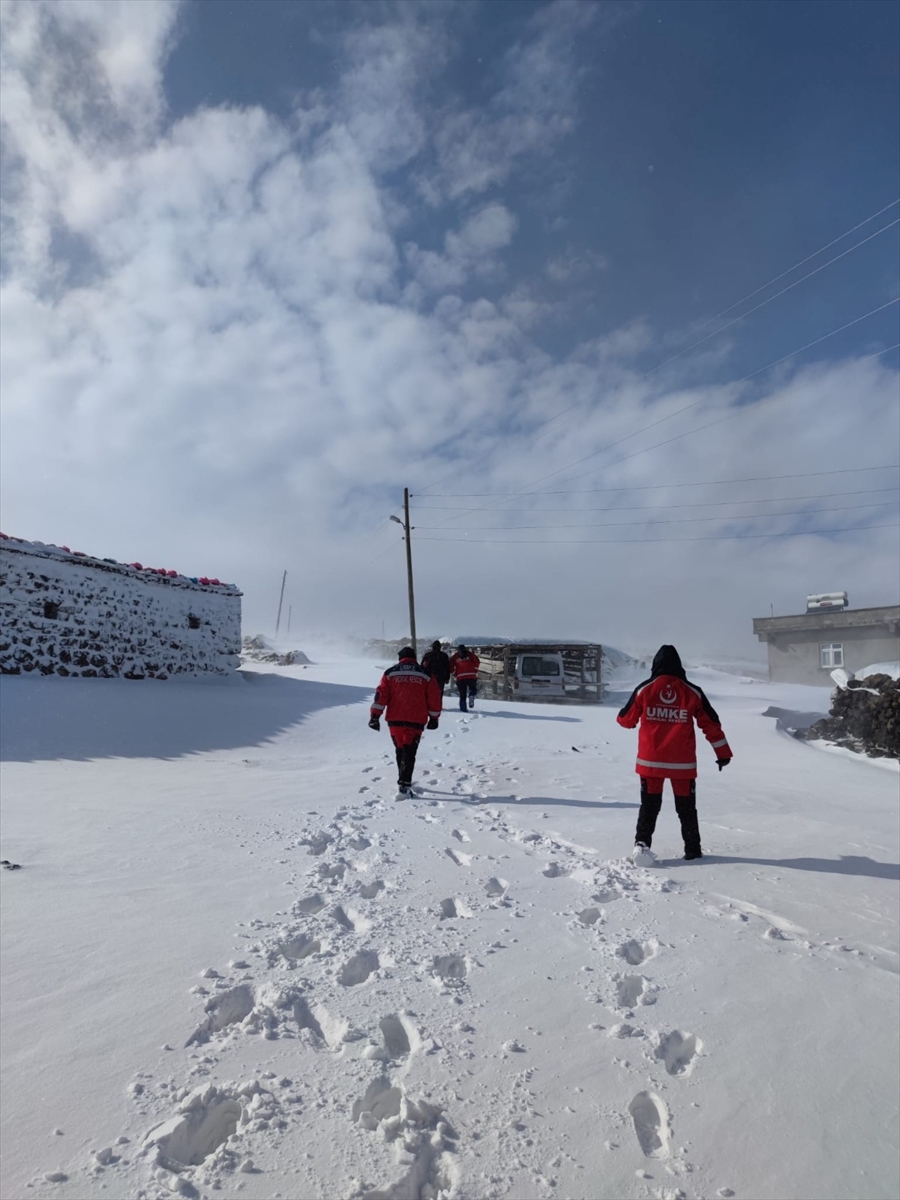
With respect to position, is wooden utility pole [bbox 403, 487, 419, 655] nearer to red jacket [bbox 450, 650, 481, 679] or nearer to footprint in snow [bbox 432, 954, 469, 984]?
red jacket [bbox 450, 650, 481, 679]

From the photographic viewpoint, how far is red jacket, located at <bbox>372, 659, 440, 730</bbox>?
8078 mm

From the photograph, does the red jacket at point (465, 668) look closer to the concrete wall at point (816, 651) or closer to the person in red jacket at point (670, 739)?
the person in red jacket at point (670, 739)

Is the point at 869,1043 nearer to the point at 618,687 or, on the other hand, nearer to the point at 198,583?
the point at 198,583

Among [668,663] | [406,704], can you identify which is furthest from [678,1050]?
[406,704]

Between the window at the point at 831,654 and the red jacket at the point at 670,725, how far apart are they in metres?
37.9

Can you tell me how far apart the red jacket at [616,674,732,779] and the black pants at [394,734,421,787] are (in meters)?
2.90

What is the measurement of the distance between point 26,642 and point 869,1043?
1499cm

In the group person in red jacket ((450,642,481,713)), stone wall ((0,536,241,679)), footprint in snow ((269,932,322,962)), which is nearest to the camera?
footprint in snow ((269,932,322,962))

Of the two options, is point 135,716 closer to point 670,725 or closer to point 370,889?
point 370,889

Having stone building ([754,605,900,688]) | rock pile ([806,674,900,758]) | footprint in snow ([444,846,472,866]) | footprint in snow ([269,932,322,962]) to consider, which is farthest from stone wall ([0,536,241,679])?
stone building ([754,605,900,688])

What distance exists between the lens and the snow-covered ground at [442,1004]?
2199 millimetres

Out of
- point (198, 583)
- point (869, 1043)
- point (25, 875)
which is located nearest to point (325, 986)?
point (869, 1043)

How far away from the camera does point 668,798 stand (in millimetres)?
7617

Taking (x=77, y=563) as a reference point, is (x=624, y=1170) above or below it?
below
